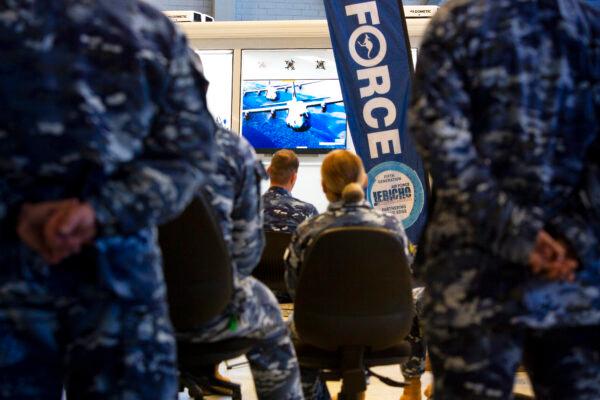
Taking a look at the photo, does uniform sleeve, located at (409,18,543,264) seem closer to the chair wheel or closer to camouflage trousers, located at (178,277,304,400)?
camouflage trousers, located at (178,277,304,400)

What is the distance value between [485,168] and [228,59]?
6772mm

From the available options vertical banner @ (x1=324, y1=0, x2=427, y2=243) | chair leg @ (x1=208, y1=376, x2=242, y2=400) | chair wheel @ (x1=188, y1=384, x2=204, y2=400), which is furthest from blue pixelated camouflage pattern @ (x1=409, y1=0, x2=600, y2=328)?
vertical banner @ (x1=324, y1=0, x2=427, y2=243)

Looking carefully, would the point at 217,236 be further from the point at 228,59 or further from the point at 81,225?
the point at 228,59

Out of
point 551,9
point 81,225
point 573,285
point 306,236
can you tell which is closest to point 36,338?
point 81,225

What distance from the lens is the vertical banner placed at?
16.1 feet

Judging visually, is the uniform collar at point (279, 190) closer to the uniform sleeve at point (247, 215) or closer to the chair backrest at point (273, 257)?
the chair backrest at point (273, 257)

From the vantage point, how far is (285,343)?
2.65m

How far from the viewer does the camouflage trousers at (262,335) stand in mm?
2508

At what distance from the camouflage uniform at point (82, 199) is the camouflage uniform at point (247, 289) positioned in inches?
44.5

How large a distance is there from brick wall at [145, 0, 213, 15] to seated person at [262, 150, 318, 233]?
240 inches

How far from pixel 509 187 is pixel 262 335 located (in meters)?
1.41

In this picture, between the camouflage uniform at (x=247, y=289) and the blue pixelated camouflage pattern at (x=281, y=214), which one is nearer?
the camouflage uniform at (x=247, y=289)

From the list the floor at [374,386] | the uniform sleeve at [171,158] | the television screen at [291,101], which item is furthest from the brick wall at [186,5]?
the uniform sleeve at [171,158]

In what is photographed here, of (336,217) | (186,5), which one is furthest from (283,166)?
(186,5)
